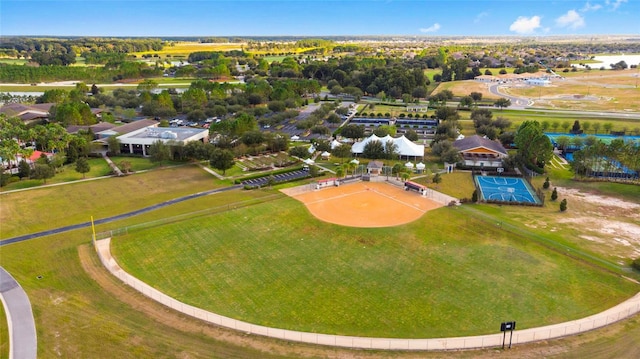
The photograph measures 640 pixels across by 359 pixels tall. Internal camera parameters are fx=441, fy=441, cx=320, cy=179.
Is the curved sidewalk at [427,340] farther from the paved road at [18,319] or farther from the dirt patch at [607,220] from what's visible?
the dirt patch at [607,220]

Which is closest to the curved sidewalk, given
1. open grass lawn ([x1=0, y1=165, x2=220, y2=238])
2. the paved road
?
the paved road

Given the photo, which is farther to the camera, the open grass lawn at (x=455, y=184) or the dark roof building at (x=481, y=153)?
the dark roof building at (x=481, y=153)

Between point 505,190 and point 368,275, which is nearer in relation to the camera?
point 368,275

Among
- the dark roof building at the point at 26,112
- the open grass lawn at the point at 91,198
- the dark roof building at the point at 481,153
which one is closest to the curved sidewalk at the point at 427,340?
the open grass lawn at the point at 91,198

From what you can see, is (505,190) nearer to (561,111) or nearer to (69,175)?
(69,175)

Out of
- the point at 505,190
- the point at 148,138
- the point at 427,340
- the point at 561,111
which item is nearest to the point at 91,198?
the point at 148,138

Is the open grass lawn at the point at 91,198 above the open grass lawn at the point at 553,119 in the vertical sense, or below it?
below
